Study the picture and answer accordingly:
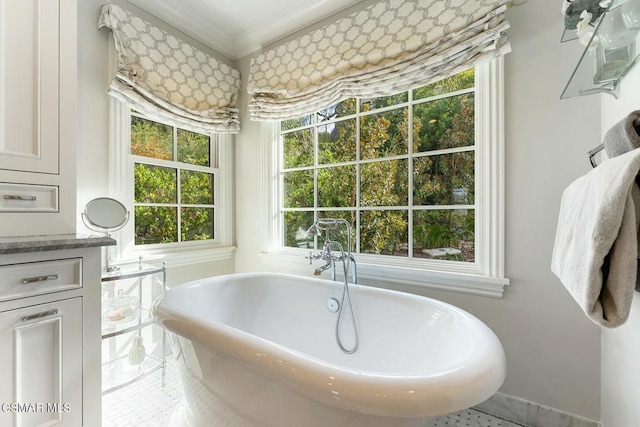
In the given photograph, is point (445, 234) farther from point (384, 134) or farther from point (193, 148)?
point (193, 148)

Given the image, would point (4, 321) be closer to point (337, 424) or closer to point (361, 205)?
point (337, 424)

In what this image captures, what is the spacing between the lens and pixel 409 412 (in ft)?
1.94

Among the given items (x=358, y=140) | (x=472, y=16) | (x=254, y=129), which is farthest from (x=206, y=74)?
(x=472, y=16)

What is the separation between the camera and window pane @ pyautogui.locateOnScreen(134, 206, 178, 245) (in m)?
1.91

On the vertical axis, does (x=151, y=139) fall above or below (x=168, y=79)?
below

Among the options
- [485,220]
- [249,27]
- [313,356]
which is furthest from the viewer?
[249,27]

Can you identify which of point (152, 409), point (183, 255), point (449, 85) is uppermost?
point (449, 85)

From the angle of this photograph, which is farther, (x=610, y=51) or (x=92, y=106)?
(x=92, y=106)

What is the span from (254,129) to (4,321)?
6.20ft

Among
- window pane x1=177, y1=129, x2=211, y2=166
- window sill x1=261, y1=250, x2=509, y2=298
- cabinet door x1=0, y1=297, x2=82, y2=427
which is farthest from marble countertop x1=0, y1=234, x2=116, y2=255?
window sill x1=261, y1=250, x2=509, y2=298

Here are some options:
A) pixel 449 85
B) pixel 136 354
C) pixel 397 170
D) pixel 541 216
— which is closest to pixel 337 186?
pixel 397 170

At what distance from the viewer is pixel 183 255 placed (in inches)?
82.1

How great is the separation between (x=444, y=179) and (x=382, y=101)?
2.24 feet

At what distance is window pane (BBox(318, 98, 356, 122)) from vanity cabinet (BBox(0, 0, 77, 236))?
56.7 inches
